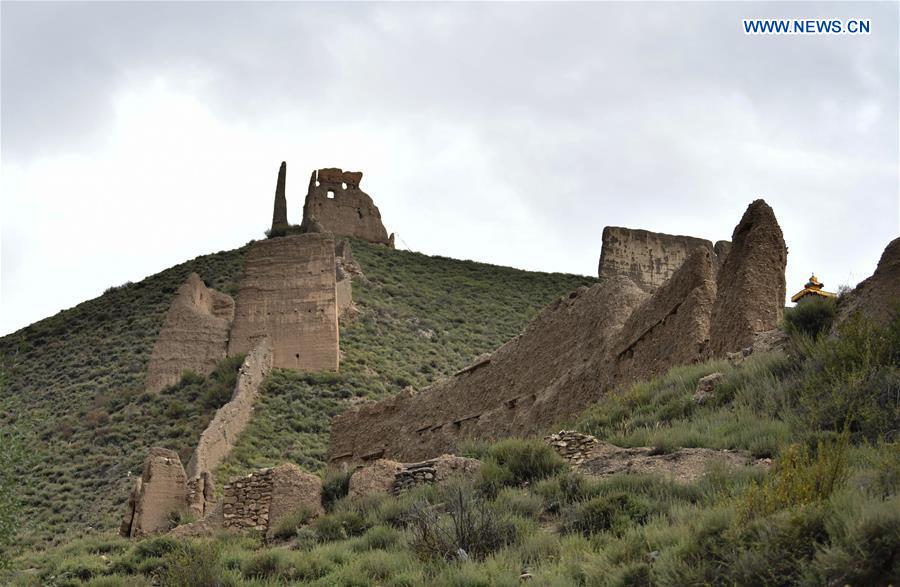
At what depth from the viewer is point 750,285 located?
18.1 m

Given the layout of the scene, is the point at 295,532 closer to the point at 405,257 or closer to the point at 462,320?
the point at 462,320

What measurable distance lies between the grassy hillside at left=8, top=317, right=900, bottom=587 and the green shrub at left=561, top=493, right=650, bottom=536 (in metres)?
0.02

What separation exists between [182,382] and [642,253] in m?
16.7

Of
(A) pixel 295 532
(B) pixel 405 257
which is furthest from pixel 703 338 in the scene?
(B) pixel 405 257

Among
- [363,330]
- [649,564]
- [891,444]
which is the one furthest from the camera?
[363,330]

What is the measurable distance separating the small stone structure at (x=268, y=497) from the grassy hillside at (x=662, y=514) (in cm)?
61

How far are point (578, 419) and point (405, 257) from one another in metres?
44.3

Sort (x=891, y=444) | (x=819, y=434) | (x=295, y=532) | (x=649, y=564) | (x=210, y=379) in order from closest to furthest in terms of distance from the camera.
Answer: (x=649, y=564)
(x=891, y=444)
(x=819, y=434)
(x=295, y=532)
(x=210, y=379)

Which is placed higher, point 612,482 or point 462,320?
point 462,320

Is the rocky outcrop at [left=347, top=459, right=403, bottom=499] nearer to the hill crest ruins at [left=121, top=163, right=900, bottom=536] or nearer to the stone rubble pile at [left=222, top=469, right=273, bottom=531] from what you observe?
the hill crest ruins at [left=121, top=163, right=900, bottom=536]

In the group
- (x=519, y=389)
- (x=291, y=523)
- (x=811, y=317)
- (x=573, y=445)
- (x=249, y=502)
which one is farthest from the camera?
(x=519, y=389)

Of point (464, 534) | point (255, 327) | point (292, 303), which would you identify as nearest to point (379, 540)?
point (464, 534)

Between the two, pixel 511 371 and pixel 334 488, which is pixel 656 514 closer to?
pixel 334 488

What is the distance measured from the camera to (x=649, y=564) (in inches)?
454
